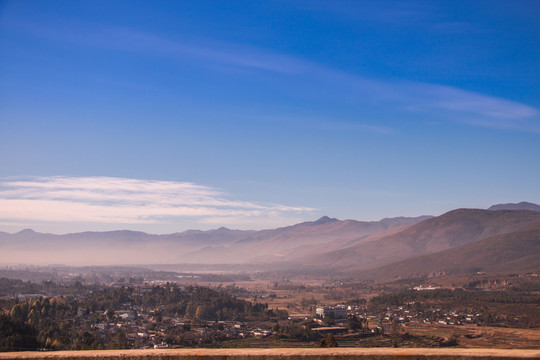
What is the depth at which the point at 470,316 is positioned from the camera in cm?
5303

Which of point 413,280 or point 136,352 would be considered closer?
point 136,352

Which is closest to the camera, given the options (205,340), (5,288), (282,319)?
(205,340)

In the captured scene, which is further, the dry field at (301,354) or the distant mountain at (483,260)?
the distant mountain at (483,260)

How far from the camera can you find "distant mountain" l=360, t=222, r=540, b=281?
103m

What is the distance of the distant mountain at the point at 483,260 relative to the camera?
10274 cm

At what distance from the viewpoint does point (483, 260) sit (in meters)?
113

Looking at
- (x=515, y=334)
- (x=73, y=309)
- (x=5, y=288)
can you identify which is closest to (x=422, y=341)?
(x=515, y=334)

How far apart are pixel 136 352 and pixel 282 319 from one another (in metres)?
44.7

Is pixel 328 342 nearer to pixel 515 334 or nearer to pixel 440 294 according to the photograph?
pixel 515 334

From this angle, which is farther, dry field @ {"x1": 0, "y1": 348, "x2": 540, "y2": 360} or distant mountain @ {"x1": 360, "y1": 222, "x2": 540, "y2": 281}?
distant mountain @ {"x1": 360, "y1": 222, "x2": 540, "y2": 281}

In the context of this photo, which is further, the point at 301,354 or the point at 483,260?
the point at 483,260

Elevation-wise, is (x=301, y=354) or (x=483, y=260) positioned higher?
(x=301, y=354)

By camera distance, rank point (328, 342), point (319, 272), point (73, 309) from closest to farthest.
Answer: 1. point (328, 342)
2. point (73, 309)
3. point (319, 272)

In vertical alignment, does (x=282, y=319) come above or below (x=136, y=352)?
below
